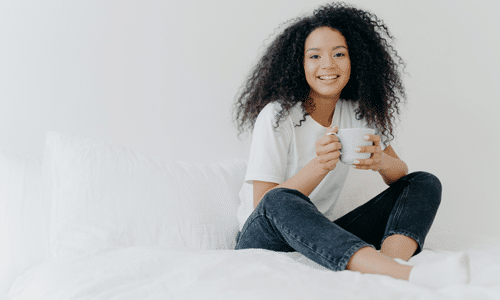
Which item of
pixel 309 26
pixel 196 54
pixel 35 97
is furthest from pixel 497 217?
pixel 35 97

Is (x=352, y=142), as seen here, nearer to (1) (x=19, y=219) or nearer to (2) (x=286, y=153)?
(2) (x=286, y=153)

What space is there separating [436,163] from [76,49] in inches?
61.2

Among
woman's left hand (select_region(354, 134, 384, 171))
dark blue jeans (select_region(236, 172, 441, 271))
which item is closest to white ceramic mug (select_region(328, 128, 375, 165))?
woman's left hand (select_region(354, 134, 384, 171))

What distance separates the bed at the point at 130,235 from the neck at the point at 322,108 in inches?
12.4

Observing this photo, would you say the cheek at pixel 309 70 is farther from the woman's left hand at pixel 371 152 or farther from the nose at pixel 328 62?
the woman's left hand at pixel 371 152

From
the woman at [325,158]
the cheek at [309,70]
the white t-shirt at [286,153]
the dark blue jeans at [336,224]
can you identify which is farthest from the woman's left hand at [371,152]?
the cheek at [309,70]

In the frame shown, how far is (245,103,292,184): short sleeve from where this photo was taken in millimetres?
1139

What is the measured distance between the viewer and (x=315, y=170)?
1069mm

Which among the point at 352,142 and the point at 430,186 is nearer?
the point at 352,142

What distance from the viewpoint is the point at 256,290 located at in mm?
645

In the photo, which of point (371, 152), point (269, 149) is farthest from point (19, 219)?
point (371, 152)

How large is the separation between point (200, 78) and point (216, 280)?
43.0 inches

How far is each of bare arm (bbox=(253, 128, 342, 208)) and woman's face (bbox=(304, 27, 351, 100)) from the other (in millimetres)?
205

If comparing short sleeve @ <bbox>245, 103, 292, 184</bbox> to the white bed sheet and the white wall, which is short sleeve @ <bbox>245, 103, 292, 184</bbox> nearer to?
the white bed sheet
